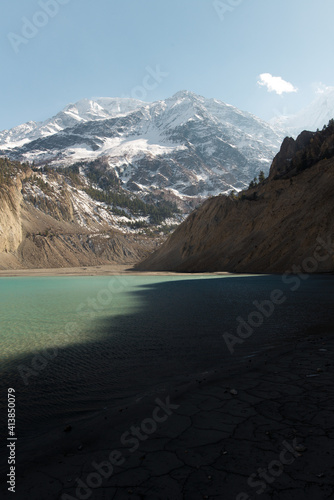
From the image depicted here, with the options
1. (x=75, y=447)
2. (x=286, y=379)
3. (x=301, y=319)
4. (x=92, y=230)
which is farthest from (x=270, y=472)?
(x=92, y=230)

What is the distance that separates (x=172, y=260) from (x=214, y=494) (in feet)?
269

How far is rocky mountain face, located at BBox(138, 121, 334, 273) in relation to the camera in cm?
4907

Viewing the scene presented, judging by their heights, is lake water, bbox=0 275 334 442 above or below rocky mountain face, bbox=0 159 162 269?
above

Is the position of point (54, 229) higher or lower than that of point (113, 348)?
lower

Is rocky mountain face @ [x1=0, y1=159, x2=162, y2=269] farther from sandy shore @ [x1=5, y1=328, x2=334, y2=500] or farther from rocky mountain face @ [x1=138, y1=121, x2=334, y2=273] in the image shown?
sandy shore @ [x1=5, y1=328, x2=334, y2=500]

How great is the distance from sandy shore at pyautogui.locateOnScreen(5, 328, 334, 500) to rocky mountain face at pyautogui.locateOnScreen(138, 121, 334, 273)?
42837 millimetres

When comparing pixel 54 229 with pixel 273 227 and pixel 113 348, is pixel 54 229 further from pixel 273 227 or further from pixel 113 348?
pixel 113 348

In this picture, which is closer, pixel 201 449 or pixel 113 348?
pixel 201 449

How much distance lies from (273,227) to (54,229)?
326 ft

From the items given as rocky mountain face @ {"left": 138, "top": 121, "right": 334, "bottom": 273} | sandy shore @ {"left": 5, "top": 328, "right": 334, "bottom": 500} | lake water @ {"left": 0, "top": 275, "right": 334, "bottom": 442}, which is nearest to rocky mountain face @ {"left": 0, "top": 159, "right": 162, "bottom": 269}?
rocky mountain face @ {"left": 138, "top": 121, "right": 334, "bottom": 273}

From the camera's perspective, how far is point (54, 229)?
134 m

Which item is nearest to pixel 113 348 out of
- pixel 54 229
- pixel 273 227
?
pixel 273 227

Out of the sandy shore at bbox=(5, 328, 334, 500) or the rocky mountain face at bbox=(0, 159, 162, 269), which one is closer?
the sandy shore at bbox=(5, 328, 334, 500)

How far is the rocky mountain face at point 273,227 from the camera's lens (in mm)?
49066
